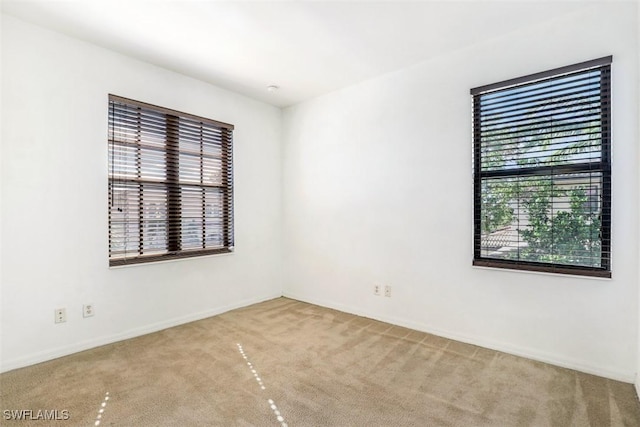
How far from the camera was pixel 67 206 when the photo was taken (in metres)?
2.70

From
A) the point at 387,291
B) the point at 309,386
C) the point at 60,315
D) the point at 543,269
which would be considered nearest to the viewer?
the point at 309,386

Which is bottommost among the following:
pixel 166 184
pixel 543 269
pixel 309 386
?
pixel 309 386

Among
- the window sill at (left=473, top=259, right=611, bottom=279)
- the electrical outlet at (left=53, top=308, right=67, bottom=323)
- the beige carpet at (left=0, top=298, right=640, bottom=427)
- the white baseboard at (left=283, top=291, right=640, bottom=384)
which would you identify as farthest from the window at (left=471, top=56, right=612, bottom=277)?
the electrical outlet at (left=53, top=308, right=67, bottom=323)

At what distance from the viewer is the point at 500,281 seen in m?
2.75

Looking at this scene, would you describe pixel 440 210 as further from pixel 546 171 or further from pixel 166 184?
pixel 166 184

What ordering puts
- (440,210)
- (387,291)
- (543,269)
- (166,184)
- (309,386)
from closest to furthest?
1. (309,386)
2. (543,269)
3. (440,210)
4. (166,184)
5. (387,291)

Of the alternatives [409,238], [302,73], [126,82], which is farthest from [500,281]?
[126,82]

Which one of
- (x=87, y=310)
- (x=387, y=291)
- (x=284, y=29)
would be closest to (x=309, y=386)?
(x=387, y=291)

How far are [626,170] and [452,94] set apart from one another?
1.42 metres

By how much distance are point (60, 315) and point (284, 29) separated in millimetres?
2936

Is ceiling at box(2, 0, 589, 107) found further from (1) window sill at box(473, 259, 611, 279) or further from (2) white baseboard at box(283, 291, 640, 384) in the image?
(2) white baseboard at box(283, 291, 640, 384)

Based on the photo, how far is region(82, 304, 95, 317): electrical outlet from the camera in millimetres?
2775

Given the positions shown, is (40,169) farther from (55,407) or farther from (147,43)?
(55,407)

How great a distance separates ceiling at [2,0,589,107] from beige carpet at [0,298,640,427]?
8.64 feet
